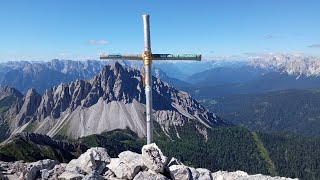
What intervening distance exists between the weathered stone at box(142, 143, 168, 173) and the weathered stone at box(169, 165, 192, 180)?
75 centimetres

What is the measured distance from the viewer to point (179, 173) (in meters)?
27.5

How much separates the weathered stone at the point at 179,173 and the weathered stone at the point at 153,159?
0.75m

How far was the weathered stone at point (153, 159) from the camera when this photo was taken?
27206mm

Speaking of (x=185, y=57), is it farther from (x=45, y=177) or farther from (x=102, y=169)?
(x=45, y=177)

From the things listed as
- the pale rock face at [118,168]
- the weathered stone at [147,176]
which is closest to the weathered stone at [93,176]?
the pale rock face at [118,168]

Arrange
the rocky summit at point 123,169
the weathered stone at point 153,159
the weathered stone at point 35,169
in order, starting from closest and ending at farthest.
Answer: the weathered stone at point 153,159, the rocky summit at point 123,169, the weathered stone at point 35,169

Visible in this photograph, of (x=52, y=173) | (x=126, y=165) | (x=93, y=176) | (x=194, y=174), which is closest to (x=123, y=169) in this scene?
(x=126, y=165)

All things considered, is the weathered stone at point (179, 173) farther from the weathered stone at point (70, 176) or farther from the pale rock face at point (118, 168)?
the weathered stone at point (70, 176)

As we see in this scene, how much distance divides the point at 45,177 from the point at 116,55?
10.0 meters

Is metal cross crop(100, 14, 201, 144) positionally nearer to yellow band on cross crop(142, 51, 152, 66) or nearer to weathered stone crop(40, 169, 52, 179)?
yellow band on cross crop(142, 51, 152, 66)

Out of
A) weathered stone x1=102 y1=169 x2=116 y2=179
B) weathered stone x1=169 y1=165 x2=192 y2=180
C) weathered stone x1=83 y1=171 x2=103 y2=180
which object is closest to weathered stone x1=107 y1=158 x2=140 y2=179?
weathered stone x1=102 y1=169 x2=116 y2=179

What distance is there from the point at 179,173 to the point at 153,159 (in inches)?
78.6

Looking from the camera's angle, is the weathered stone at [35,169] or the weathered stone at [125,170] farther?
the weathered stone at [35,169]

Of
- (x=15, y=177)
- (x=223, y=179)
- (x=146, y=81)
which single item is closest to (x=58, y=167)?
(x=15, y=177)
